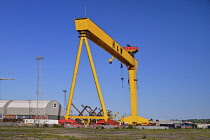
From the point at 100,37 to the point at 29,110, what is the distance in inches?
1377

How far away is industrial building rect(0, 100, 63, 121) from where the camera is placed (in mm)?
67312

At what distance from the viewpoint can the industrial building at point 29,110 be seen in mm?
67312

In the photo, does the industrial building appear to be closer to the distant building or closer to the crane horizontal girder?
the crane horizontal girder

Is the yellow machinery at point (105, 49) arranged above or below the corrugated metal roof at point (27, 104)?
above

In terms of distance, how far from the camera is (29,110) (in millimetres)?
68625

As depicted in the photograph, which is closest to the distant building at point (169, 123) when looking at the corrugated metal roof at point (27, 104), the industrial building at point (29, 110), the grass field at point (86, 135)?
the industrial building at point (29, 110)

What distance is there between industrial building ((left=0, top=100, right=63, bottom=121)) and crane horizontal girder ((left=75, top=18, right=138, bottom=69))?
80.6 ft

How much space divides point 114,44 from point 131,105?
16132 millimetres

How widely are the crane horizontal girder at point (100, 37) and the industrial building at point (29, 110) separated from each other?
2456cm

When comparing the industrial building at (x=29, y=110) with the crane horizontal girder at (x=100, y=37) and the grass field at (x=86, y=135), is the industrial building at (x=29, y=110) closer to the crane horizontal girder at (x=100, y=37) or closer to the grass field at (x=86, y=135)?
the crane horizontal girder at (x=100, y=37)

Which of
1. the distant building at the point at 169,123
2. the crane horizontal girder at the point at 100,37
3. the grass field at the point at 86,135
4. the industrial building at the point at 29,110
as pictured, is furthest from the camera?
the distant building at the point at 169,123

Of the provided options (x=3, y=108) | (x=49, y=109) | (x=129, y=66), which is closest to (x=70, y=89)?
(x=129, y=66)

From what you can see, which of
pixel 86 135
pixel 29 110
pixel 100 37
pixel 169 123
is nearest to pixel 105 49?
pixel 100 37

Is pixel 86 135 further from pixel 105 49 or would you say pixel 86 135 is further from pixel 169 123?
pixel 169 123
